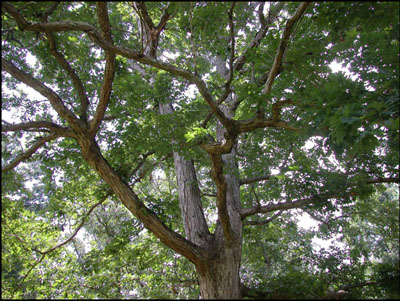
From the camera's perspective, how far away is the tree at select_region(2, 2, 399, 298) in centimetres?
289

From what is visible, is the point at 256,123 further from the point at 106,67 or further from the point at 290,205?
the point at 106,67

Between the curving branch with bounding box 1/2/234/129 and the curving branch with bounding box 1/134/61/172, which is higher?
the curving branch with bounding box 1/2/234/129

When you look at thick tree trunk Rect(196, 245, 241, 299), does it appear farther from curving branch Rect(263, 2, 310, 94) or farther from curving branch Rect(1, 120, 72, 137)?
curving branch Rect(1, 120, 72, 137)

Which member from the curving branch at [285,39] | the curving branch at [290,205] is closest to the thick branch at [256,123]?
the curving branch at [285,39]

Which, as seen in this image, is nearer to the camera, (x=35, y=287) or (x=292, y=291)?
→ (x=292, y=291)

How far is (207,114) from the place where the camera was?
4891mm

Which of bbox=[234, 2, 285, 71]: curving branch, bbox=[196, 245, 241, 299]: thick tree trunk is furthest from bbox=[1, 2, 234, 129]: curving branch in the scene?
bbox=[196, 245, 241, 299]: thick tree trunk

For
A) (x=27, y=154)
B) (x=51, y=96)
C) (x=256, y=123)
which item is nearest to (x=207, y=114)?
(x=256, y=123)

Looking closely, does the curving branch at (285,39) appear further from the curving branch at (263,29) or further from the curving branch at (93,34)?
the curving branch at (93,34)

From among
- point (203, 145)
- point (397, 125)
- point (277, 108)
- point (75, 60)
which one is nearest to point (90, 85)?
point (75, 60)

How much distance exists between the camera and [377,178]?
449cm

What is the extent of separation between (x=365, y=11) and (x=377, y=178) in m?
2.81

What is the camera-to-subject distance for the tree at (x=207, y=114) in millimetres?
2889

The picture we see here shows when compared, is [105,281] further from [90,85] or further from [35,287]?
[90,85]
